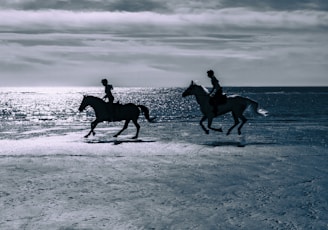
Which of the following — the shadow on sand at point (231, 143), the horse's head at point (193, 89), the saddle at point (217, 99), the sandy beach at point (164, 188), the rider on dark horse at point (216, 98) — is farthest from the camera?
the saddle at point (217, 99)

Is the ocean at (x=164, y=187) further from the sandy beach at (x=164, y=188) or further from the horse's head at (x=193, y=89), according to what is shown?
the horse's head at (x=193, y=89)

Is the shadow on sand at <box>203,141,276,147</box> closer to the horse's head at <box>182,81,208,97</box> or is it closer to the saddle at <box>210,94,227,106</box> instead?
the saddle at <box>210,94,227,106</box>

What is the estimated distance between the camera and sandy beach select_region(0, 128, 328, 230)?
22.6ft

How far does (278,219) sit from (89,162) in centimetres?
686

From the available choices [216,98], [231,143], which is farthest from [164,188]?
[216,98]

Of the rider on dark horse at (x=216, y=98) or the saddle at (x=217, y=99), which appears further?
the saddle at (x=217, y=99)

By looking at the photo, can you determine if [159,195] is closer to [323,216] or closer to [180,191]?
[180,191]

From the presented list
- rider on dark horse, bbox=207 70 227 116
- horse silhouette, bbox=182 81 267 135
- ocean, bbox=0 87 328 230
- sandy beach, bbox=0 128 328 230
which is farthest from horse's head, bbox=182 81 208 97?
sandy beach, bbox=0 128 328 230

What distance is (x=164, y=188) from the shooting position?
908cm

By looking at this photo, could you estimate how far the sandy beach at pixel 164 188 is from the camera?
22.6 feet

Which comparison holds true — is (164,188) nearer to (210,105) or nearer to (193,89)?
(193,89)

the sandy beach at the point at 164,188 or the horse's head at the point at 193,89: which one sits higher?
the horse's head at the point at 193,89

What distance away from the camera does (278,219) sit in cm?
690

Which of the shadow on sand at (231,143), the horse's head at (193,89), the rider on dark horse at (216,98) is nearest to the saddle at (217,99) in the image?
the rider on dark horse at (216,98)
